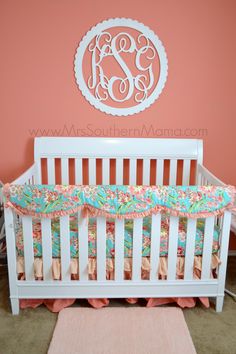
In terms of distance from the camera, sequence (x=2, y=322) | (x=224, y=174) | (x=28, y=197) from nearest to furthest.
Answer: (x=28, y=197) → (x=2, y=322) → (x=224, y=174)

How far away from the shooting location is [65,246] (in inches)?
67.3

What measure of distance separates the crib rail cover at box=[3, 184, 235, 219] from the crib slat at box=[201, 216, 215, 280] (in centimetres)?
9

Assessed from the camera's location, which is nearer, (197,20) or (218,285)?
(218,285)

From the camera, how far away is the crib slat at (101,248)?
168cm

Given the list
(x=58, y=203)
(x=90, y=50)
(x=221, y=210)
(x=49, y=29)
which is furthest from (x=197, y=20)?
(x=58, y=203)

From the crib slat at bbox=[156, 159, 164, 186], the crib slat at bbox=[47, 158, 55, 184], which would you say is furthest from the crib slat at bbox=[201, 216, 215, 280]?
the crib slat at bbox=[47, 158, 55, 184]

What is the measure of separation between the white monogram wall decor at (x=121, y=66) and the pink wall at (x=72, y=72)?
0.06 metres

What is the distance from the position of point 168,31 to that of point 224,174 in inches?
46.3

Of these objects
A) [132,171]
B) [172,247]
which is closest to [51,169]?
[132,171]

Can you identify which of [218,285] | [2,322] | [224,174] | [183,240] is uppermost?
[224,174]

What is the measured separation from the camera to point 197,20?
229 cm

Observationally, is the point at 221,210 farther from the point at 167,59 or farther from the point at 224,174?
the point at 167,59

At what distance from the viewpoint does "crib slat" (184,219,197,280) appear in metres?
1.71

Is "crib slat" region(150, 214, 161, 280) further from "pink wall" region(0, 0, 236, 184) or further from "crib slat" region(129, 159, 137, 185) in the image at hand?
"pink wall" region(0, 0, 236, 184)
